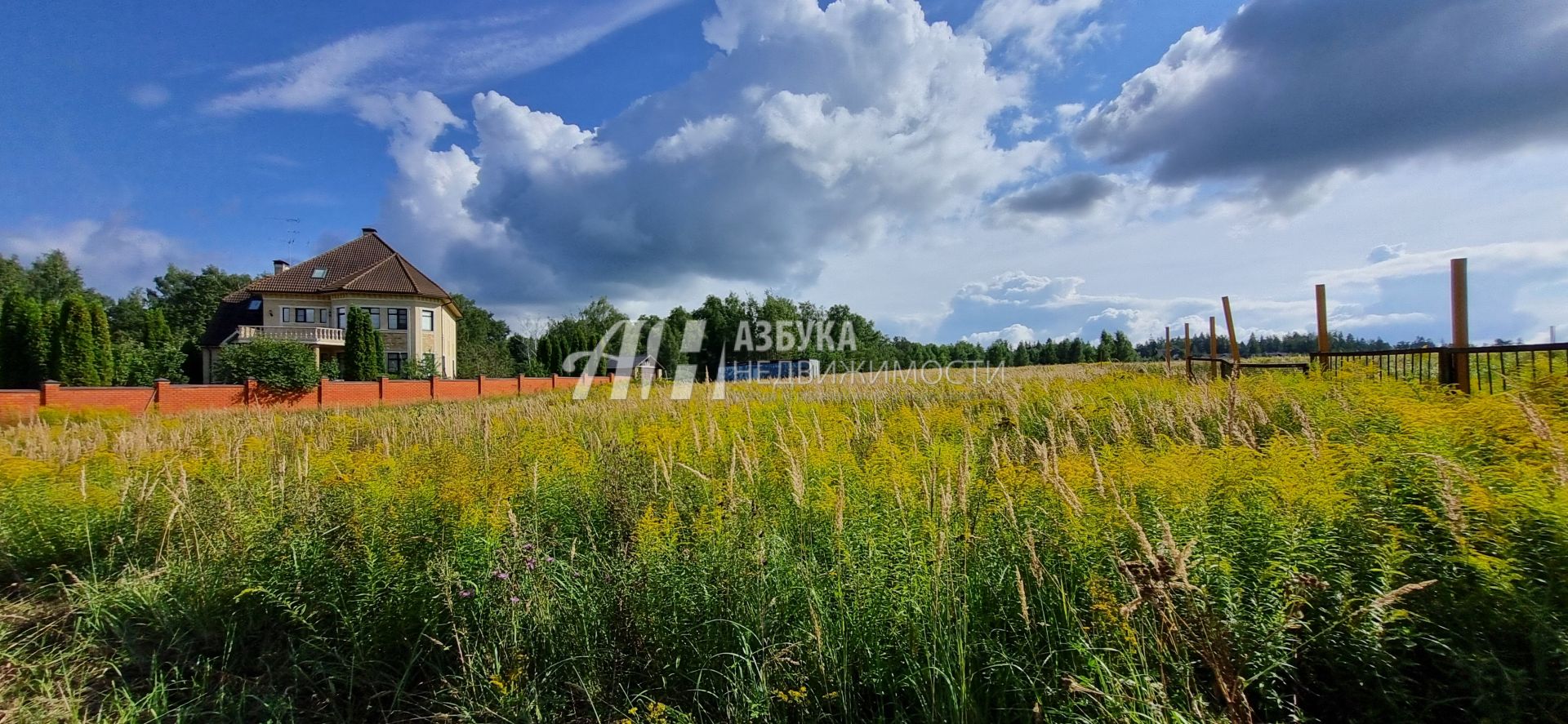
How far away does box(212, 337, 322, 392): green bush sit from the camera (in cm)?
2420

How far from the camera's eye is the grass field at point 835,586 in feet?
5.53

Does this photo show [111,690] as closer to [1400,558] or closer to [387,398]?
[1400,558]

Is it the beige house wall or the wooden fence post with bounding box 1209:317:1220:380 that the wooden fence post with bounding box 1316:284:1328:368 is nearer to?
the wooden fence post with bounding box 1209:317:1220:380

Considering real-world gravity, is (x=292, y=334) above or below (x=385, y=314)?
below

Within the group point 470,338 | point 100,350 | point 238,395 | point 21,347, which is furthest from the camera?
point 470,338

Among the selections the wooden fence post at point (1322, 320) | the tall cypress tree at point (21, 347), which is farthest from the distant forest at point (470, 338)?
the wooden fence post at point (1322, 320)

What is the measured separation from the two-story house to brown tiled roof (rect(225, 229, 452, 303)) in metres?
0.05

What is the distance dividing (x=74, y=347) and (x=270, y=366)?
26.0 ft

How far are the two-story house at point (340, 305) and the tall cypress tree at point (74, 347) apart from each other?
9.49m

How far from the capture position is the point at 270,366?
24359 mm

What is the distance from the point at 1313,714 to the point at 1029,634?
89cm

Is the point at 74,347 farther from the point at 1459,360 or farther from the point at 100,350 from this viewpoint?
the point at 1459,360

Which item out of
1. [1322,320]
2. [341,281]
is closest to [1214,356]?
[1322,320]

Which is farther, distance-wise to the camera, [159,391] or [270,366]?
[270,366]
